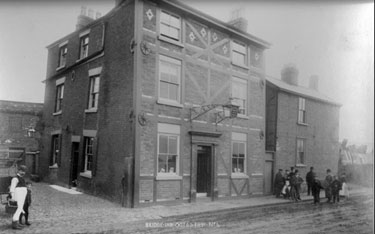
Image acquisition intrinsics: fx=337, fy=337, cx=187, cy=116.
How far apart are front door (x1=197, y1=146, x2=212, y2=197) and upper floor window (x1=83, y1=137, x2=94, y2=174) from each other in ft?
14.2

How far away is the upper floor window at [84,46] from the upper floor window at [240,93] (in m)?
6.41

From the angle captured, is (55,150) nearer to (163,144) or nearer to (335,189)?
(163,144)

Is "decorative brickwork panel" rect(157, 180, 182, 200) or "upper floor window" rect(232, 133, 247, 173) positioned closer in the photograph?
"decorative brickwork panel" rect(157, 180, 182, 200)

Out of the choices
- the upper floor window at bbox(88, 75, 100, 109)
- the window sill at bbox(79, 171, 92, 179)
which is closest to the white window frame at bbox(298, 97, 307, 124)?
the upper floor window at bbox(88, 75, 100, 109)

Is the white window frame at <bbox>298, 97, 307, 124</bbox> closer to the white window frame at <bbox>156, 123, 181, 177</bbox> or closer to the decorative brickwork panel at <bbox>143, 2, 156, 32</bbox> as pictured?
the white window frame at <bbox>156, 123, 181, 177</bbox>

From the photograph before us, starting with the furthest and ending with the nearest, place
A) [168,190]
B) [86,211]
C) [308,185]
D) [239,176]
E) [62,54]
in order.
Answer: [308,185] → [62,54] → [239,176] → [168,190] → [86,211]

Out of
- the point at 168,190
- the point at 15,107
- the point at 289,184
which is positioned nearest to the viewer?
the point at 15,107

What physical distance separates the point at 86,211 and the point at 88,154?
144 inches

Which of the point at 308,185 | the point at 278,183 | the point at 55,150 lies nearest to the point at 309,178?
the point at 308,185

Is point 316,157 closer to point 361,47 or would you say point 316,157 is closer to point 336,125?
point 336,125

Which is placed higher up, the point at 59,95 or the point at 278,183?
the point at 59,95

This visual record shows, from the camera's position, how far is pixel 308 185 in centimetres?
1603

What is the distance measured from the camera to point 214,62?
45.4 feet

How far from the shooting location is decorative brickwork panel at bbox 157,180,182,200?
1183cm
